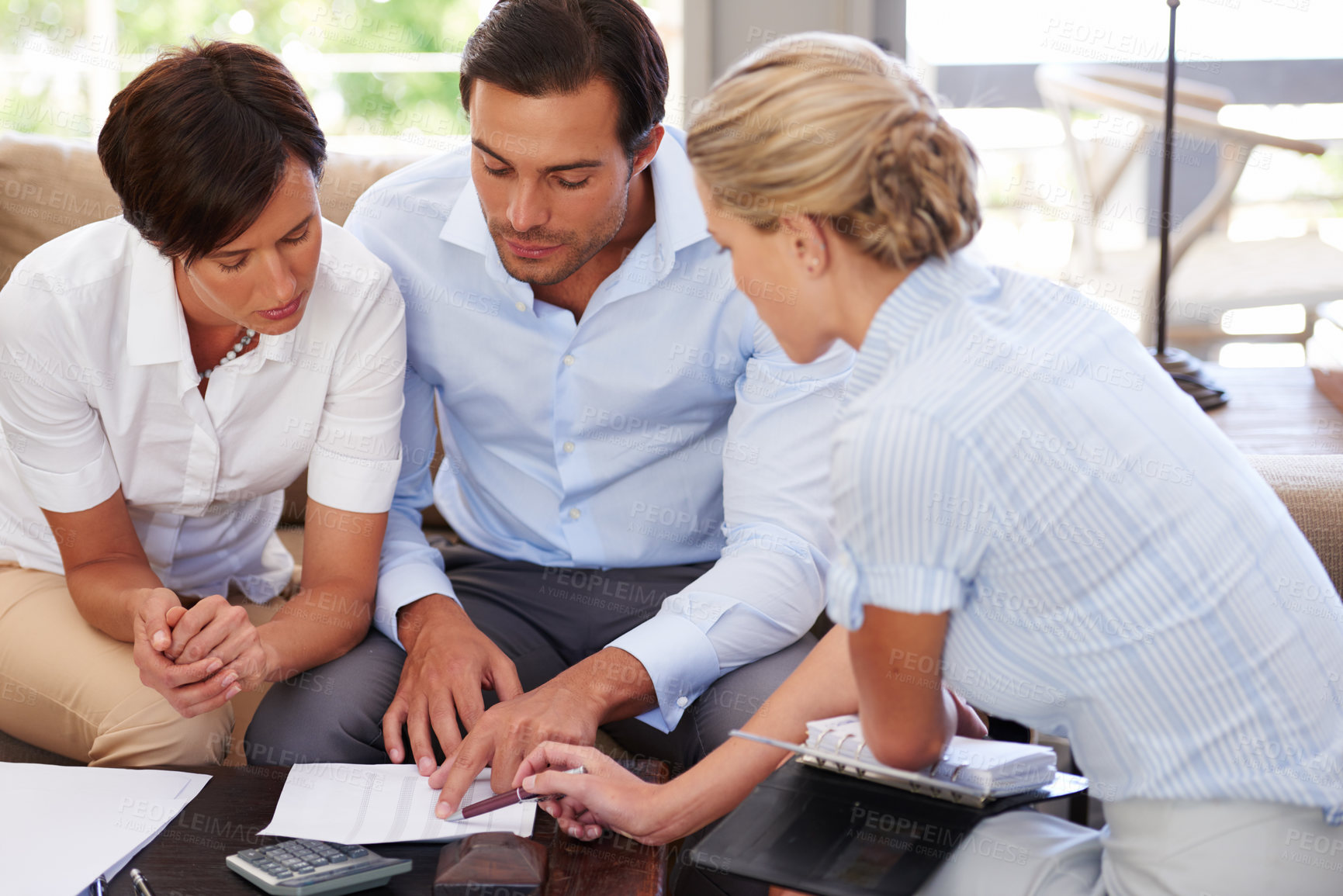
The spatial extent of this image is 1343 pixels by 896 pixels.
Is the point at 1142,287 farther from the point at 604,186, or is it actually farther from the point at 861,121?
the point at 861,121

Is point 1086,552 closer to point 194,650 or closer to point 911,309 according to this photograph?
point 911,309

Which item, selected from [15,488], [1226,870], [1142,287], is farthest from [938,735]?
[1142,287]

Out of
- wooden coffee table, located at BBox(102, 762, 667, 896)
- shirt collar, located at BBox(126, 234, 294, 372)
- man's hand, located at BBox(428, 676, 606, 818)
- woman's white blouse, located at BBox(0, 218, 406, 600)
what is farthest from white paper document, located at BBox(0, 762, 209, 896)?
shirt collar, located at BBox(126, 234, 294, 372)

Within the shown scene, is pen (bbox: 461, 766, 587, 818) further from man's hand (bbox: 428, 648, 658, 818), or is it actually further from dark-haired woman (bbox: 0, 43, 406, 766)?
dark-haired woman (bbox: 0, 43, 406, 766)

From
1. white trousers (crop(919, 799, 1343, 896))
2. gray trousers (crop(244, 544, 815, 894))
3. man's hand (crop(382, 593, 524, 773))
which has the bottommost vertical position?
gray trousers (crop(244, 544, 815, 894))

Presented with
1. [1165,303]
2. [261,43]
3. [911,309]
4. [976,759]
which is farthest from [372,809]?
[261,43]

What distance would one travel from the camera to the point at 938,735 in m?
0.95

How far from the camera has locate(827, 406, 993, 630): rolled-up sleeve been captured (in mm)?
820

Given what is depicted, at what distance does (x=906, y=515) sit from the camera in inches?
32.9

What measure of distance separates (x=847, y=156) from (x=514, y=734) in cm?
66

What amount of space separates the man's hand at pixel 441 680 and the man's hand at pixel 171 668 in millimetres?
183

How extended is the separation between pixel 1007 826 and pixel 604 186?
82 cm

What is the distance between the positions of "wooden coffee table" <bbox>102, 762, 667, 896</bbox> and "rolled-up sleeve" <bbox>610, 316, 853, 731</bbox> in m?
0.31

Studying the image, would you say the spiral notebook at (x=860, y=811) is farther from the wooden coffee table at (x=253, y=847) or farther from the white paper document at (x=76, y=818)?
the white paper document at (x=76, y=818)
